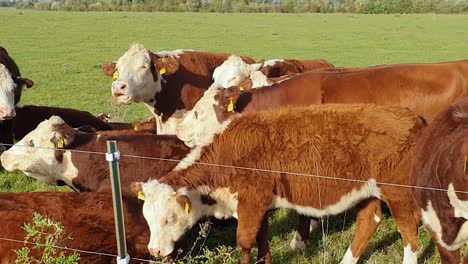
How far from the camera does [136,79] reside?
309 inches

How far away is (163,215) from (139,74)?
149 inches

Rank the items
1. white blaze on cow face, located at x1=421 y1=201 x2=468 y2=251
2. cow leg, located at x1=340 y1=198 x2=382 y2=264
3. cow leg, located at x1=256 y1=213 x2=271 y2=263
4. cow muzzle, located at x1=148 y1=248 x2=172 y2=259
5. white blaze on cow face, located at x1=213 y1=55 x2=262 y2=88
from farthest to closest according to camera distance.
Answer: white blaze on cow face, located at x1=213 y1=55 x2=262 y2=88
cow leg, located at x1=340 y1=198 x2=382 y2=264
cow leg, located at x1=256 y1=213 x2=271 y2=263
cow muzzle, located at x1=148 y1=248 x2=172 y2=259
white blaze on cow face, located at x1=421 y1=201 x2=468 y2=251

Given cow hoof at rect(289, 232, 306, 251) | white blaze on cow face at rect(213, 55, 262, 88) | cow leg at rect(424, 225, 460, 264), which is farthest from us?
white blaze on cow face at rect(213, 55, 262, 88)

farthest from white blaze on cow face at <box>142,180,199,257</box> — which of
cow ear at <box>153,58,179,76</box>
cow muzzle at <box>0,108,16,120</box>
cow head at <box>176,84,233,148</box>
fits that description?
cow muzzle at <box>0,108,16,120</box>

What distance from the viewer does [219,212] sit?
4.96 m

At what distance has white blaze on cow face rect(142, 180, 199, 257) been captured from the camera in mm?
4422

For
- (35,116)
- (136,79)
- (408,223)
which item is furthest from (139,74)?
(408,223)

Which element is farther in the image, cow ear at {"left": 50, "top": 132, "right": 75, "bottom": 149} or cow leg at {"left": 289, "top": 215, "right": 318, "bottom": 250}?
cow ear at {"left": 50, "top": 132, "right": 75, "bottom": 149}

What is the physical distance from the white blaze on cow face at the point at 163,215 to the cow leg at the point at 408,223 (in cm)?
172

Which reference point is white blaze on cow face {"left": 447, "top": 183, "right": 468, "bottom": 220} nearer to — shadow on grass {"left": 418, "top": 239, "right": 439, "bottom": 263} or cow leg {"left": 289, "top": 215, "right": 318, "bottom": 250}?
shadow on grass {"left": 418, "top": 239, "right": 439, "bottom": 263}

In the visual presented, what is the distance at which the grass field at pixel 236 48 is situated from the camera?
5.62 metres

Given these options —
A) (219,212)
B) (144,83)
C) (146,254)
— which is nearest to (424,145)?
(219,212)

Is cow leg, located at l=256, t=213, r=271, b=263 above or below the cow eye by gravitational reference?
below

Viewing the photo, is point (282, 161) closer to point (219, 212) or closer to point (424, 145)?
point (219, 212)
